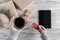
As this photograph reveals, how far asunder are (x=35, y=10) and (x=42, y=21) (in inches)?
2.5

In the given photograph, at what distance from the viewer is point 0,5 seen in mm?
886

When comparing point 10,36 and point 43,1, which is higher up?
point 43,1

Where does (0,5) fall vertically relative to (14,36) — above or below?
above

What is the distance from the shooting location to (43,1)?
90 centimetres

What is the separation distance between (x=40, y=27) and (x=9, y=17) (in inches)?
6.0

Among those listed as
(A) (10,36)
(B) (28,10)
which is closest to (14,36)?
(A) (10,36)

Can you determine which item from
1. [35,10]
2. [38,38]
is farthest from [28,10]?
[38,38]

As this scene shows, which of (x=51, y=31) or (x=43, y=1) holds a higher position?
(x=43, y=1)

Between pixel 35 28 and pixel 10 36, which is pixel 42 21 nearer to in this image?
pixel 35 28

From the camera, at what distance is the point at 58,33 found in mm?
895

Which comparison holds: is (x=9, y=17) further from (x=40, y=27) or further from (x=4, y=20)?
(x=40, y=27)

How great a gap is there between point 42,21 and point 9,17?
0.51 ft

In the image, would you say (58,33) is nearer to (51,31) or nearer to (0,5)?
(51,31)

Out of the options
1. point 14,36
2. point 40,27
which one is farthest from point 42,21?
point 14,36
